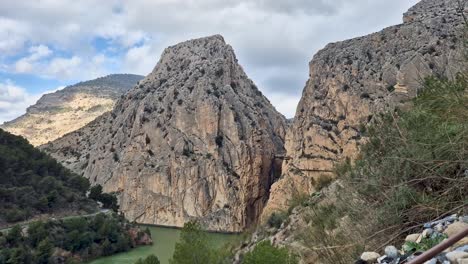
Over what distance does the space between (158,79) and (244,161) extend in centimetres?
2129

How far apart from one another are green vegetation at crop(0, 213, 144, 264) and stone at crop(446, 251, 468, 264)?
101ft

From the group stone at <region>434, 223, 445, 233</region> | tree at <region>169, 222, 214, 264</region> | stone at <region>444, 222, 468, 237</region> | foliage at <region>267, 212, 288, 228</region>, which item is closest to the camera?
stone at <region>444, 222, 468, 237</region>

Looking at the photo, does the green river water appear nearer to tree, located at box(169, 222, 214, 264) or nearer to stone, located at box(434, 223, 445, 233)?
tree, located at box(169, 222, 214, 264)

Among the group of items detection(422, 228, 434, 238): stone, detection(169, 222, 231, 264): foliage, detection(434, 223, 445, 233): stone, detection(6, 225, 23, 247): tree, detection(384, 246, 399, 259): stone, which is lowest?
detection(6, 225, 23, 247): tree

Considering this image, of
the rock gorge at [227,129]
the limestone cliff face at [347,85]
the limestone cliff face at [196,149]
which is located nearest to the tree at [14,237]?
the limestone cliff face at [347,85]

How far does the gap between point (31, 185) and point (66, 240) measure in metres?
11.0

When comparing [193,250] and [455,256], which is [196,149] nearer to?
[193,250]

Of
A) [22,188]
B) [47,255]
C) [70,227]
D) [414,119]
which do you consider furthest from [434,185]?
[22,188]

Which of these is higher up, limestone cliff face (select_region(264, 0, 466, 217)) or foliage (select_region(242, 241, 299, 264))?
limestone cliff face (select_region(264, 0, 466, 217))

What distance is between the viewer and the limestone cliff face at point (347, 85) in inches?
1383

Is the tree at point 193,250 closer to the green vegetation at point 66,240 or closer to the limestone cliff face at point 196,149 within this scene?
the green vegetation at point 66,240

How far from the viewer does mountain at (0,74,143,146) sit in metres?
118

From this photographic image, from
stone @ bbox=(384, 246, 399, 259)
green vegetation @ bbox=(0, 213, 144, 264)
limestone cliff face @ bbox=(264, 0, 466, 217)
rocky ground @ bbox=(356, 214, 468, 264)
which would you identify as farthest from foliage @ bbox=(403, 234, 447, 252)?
limestone cliff face @ bbox=(264, 0, 466, 217)

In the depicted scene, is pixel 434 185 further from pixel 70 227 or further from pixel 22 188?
pixel 22 188
